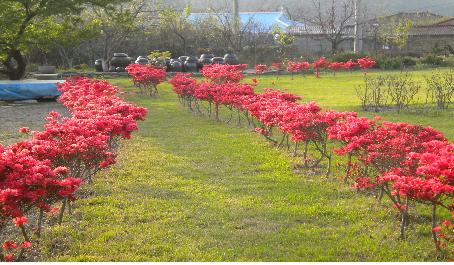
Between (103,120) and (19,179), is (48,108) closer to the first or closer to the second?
(103,120)

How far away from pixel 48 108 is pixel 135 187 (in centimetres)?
956

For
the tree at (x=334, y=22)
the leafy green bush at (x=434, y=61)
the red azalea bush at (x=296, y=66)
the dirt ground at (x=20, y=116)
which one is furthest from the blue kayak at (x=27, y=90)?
the tree at (x=334, y=22)

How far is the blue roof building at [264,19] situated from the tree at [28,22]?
79.4 ft

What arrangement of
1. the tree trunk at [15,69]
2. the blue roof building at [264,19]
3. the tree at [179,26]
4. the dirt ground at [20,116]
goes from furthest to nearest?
the blue roof building at [264,19], the tree at [179,26], the tree trunk at [15,69], the dirt ground at [20,116]

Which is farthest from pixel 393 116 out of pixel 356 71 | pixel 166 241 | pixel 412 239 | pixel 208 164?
pixel 356 71

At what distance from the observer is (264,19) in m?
53.0

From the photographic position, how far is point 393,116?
1291 centimetres

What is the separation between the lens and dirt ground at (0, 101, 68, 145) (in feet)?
35.0

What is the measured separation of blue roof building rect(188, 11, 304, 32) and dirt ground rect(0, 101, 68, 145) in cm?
2647

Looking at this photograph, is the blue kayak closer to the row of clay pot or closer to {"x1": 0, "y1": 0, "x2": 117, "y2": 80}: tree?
{"x1": 0, "y1": 0, "x2": 117, "y2": 80}: tree

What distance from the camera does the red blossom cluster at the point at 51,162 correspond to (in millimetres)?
4230

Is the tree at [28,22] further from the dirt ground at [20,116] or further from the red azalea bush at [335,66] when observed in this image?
the red azalea bush at [335,66]

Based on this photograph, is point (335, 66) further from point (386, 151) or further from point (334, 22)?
point (386, 151)

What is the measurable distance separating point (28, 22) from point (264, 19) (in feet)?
123
